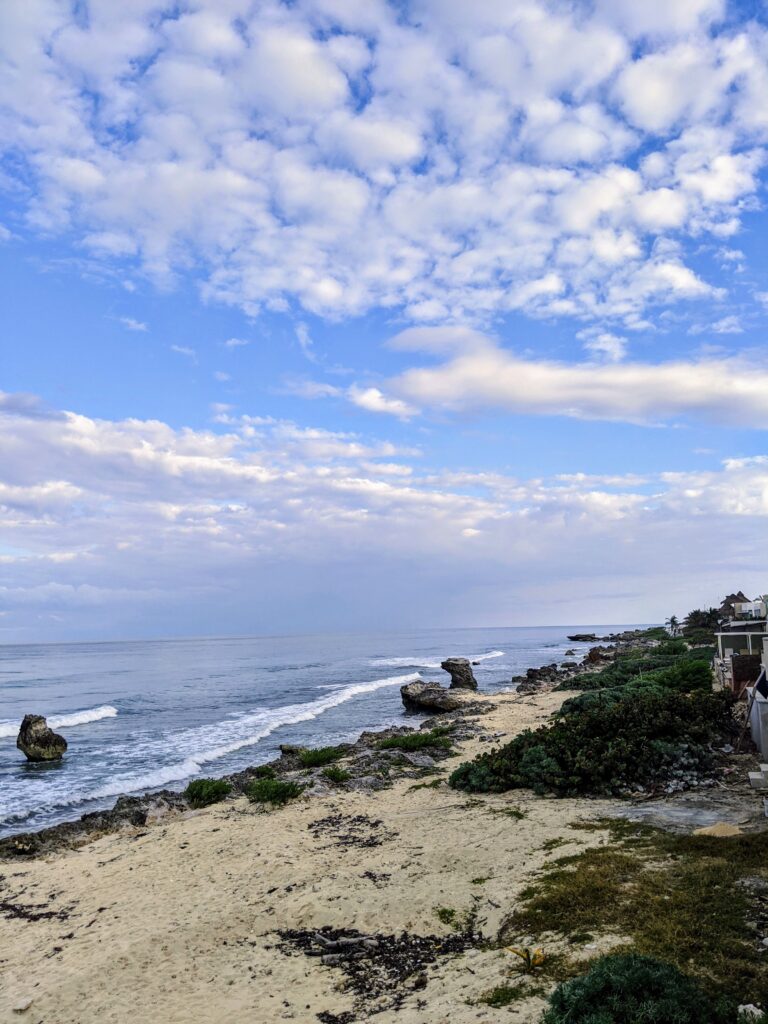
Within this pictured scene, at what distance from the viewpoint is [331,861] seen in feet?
34.0

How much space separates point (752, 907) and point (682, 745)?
7.04 meters

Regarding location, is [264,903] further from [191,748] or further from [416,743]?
[191,748]

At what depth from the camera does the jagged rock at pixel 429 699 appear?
3238cm

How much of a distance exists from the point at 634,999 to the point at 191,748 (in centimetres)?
2383

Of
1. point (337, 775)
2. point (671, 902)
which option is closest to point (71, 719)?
point (337, 775)

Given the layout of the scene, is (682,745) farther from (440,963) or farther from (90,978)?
(90,978)

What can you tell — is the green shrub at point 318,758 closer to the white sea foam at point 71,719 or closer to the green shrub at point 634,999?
the green shrub at point 634,999

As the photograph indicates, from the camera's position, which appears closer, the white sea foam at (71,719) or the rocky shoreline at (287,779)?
the rocky shoreline at (287,779)

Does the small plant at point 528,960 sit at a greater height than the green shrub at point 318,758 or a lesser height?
greater

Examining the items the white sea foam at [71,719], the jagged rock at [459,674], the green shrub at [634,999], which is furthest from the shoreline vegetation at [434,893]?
the jagged rock at [459,674]

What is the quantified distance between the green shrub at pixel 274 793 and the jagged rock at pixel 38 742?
13265 mm

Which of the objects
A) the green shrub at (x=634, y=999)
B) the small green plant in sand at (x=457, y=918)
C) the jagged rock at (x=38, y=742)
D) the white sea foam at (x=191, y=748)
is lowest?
the white sea foam at (x=191, y=748)

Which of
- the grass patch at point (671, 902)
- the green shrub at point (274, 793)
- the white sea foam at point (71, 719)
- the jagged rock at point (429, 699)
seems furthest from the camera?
the white sea foam at point (71, 719)

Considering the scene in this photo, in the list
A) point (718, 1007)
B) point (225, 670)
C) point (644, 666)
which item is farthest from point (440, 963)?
point (225, 670)
